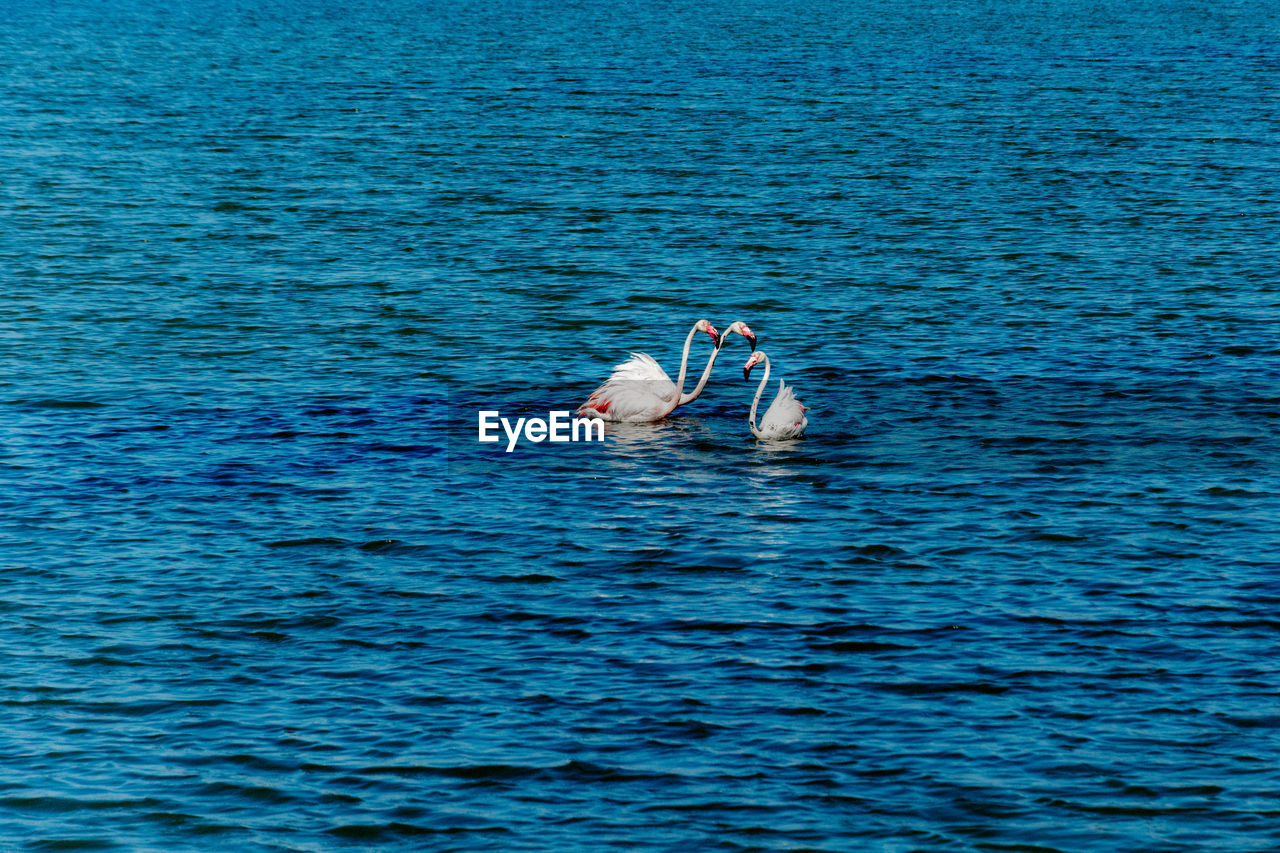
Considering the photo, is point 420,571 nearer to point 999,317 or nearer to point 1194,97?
point 999,317

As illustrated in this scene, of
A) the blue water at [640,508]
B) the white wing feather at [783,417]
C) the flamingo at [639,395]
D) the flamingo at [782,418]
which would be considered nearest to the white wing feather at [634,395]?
the flamingo at [639,395]

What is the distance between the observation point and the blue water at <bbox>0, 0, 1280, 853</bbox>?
17609mm

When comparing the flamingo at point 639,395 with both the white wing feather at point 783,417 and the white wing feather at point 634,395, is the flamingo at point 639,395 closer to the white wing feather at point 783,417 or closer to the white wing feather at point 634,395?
the white wing feather at point 634,395

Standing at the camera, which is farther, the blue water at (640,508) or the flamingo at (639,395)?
the flamingo at (639,395)

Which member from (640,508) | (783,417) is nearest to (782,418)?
(783,417)

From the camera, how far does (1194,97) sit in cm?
7806

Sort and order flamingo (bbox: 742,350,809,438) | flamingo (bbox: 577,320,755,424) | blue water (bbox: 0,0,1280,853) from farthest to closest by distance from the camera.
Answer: flamingo (bbox: 577,320,755,424) < flamingo (bbox: 742,350,809,438) < blue water (bbox: 0,0,1280,853)

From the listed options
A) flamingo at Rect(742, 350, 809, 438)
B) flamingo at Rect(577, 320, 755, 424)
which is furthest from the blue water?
flamingo at Rect(577, 320, 755, 424)

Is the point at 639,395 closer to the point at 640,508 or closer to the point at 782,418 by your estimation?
the point at 782,418

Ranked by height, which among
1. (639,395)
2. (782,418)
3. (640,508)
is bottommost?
(640,508)

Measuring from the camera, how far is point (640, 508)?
26.5 meters

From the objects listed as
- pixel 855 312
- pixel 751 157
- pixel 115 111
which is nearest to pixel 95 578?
pixel 855 312

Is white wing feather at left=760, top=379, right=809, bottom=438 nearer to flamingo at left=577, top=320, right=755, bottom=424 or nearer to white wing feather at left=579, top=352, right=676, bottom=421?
flamingo at left=577, top=320, right=755, bottom=424

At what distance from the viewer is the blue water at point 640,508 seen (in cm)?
1761
